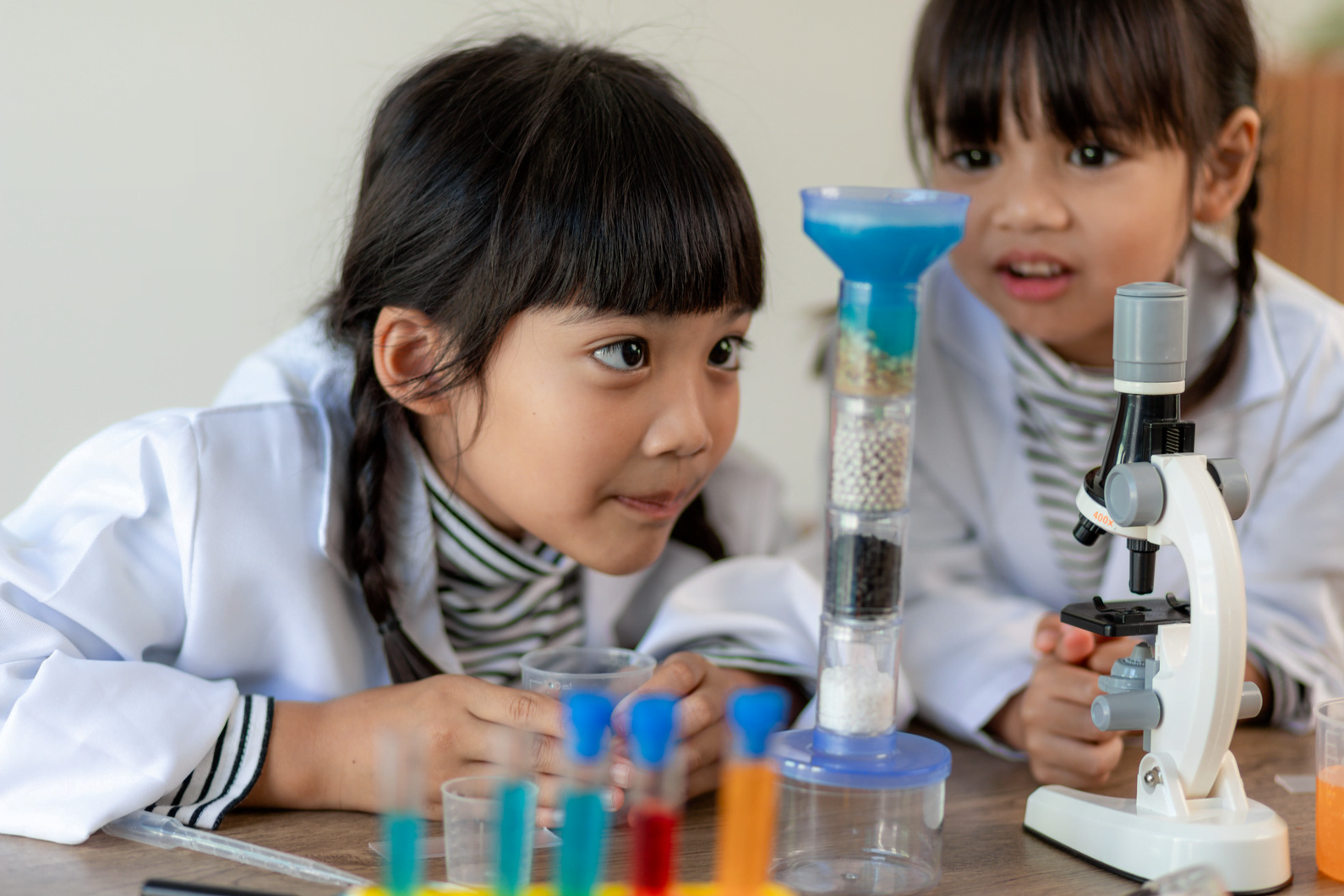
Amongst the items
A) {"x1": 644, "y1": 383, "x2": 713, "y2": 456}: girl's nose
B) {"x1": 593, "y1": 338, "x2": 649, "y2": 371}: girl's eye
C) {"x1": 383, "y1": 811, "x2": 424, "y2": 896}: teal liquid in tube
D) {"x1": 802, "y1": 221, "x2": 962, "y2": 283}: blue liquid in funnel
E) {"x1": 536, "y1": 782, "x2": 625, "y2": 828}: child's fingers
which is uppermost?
{"x1": 802, "y1": 221, "x2": 962, "y2": 283}: blue liquid in funnel

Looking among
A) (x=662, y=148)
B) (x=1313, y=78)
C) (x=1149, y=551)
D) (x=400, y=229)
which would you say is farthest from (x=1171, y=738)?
(x=1313, y=78)

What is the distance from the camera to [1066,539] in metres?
1.16

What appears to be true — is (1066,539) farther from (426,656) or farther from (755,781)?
(755,781)

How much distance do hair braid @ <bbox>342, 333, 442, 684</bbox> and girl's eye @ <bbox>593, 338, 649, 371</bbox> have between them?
183 mm

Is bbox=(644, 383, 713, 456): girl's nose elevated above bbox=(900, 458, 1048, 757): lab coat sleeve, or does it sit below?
above

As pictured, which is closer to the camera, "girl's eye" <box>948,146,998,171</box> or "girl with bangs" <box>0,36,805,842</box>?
"girl with bangs" <box>0,36,805,842</box>

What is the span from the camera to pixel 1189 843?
0.64m

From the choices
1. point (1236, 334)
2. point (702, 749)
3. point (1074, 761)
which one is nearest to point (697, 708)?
point (702, 749)

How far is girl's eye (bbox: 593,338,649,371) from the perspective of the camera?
0.81m

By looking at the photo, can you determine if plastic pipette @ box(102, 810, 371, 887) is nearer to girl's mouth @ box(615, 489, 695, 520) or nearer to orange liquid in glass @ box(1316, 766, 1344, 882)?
girl's mouth @ box(615, 489, 695, 520)

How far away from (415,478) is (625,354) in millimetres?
203

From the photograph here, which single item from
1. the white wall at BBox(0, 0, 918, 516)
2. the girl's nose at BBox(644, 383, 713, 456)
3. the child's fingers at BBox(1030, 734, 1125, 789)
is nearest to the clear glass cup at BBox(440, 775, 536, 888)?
the girl's nose at BBox(644, 383, 713, 456)

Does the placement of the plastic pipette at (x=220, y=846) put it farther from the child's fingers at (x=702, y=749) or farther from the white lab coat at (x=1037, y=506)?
the white lab coat at (x=1037, y=506)

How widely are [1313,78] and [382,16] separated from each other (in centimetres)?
139
